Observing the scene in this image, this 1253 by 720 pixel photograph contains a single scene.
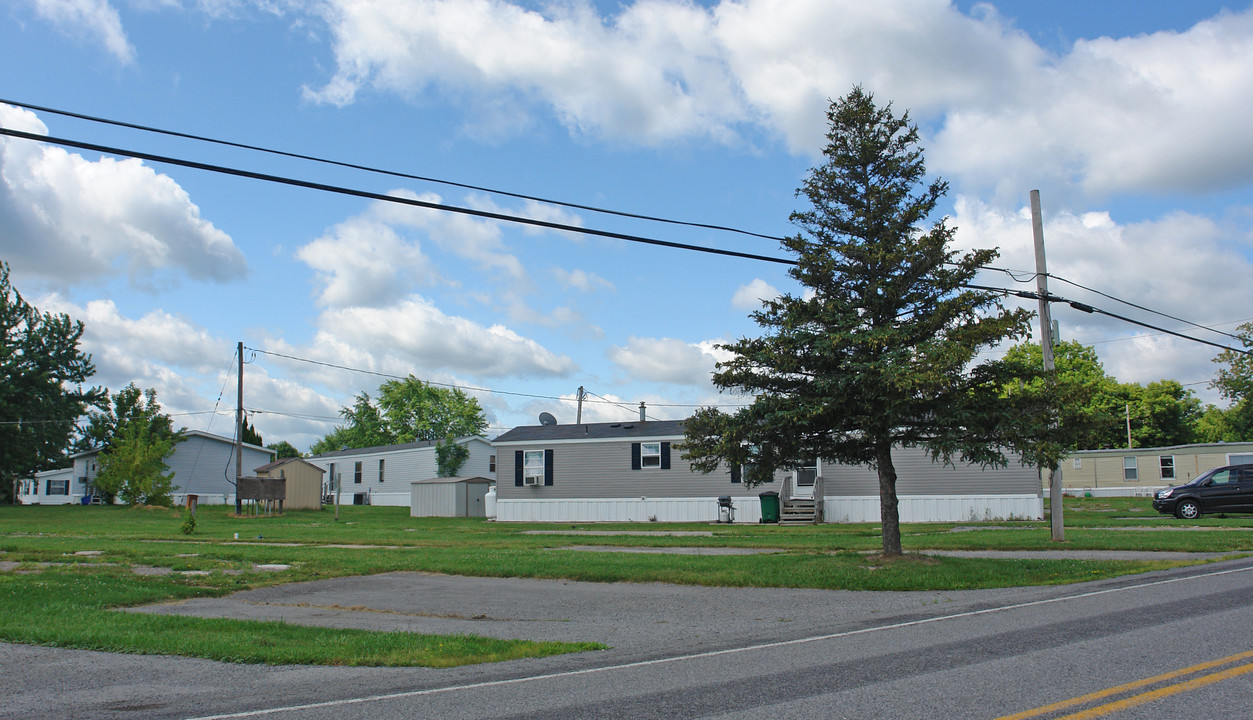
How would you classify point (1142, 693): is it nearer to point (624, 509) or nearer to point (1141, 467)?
point (624, 509)

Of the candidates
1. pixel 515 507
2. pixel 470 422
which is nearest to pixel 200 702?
pixel 515 507

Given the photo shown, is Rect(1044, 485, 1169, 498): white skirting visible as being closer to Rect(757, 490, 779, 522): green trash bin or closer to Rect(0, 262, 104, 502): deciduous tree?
Rect(757, 490, 779, 522): green trash bin

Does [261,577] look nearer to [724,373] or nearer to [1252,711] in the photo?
[724,373]

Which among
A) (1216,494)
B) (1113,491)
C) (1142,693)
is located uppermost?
(1216,494)

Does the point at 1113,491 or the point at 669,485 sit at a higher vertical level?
the point at 669,485

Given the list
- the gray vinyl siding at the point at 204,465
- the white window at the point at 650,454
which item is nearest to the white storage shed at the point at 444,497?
the white window at the point at 650,454

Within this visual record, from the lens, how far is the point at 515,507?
38094 millimetres

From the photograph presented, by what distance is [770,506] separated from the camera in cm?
3266

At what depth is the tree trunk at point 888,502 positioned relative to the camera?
590 inches

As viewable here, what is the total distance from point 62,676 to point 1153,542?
63.2 ft

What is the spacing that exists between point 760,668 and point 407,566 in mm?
10695

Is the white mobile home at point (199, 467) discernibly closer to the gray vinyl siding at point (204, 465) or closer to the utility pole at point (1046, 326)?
the gray vinyl siding at point (204, 465)

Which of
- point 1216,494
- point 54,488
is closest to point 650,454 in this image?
point 1216,494

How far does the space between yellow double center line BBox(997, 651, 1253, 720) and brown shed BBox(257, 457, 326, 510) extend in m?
47.2
